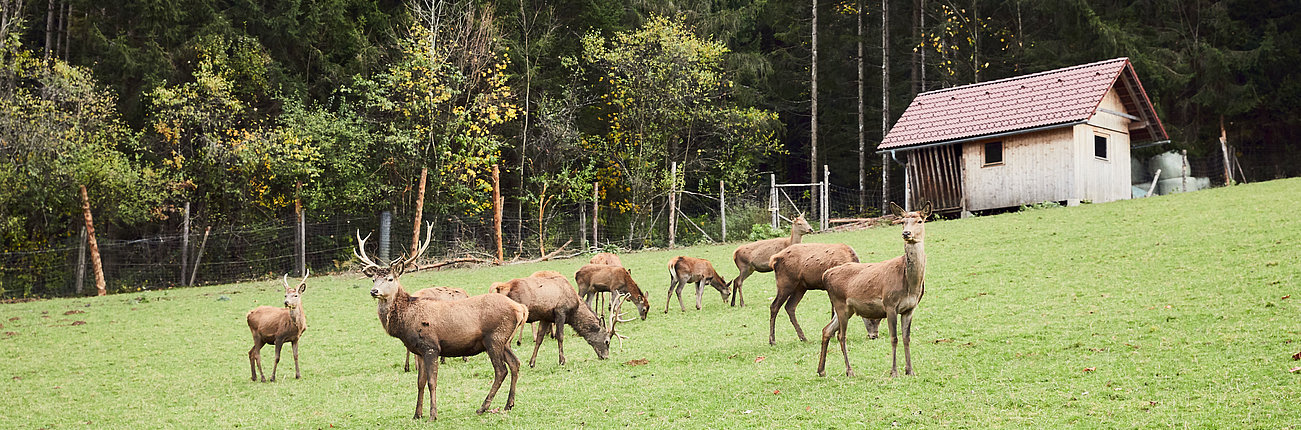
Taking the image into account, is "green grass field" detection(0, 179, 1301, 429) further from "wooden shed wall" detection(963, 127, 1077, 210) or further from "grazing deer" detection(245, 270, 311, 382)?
"wooden shed wall" detection(963, 127, 1077, 210)

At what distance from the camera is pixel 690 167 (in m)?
39.6

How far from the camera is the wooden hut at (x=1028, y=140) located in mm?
29141

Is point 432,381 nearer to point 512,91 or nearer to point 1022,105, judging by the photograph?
point 1022,105

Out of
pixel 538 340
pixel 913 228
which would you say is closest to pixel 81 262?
pixel 538 340

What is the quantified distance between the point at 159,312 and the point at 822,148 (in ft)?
97.1

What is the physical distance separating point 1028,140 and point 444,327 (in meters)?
23.6

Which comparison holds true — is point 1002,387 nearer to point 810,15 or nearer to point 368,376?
point 368,376

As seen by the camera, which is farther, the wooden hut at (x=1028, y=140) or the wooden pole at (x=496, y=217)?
the wooden pole at (x=496, y=217)

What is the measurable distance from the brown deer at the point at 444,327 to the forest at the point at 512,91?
68.3 feet

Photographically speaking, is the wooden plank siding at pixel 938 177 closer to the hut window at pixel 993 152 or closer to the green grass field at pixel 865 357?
the hut window at pixel 993 152

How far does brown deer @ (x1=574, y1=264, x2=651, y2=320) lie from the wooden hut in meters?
16.7

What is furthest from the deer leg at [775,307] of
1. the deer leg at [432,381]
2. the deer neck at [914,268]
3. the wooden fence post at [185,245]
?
the wooden fence post at [185,245]

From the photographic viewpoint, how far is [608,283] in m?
16.2

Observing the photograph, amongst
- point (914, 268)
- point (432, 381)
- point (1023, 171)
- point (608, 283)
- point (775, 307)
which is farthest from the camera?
point (1023, 171)
